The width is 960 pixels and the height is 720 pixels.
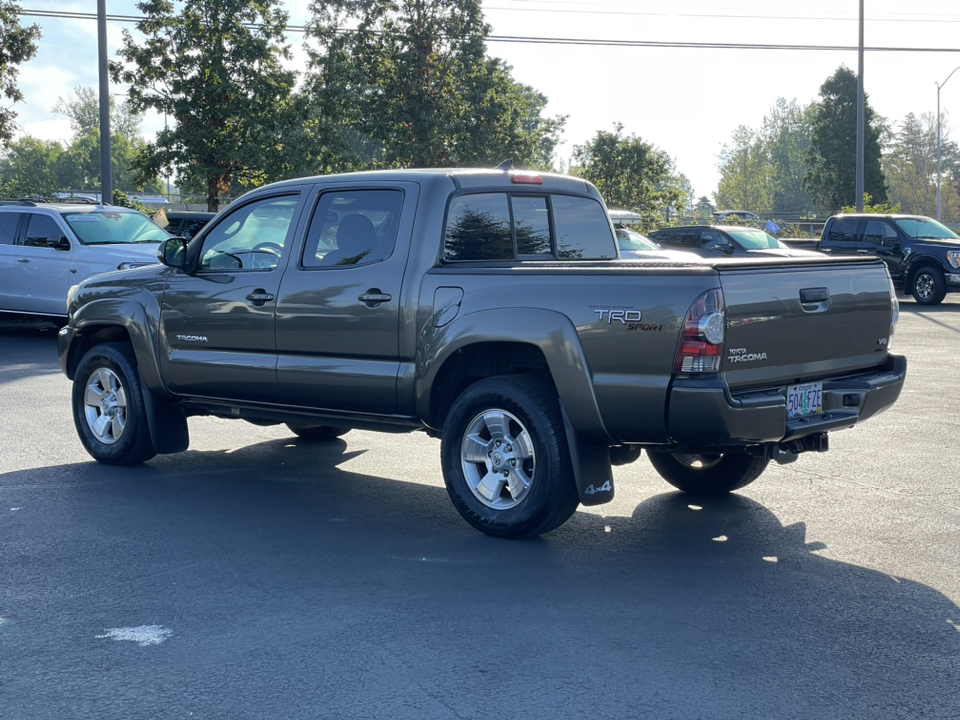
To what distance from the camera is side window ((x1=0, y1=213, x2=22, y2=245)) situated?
58.3ft

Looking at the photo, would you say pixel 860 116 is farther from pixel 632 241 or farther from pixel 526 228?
pixel 526 228

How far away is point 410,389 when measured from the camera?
6488 millimetres

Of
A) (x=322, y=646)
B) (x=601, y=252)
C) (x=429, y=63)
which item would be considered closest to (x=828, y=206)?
(x=429, y=63)

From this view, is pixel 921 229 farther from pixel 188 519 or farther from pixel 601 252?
pixel 188 519

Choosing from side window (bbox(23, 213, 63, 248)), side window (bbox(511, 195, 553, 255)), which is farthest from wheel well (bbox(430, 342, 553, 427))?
side window (bbox(23, 213, 63, 248))

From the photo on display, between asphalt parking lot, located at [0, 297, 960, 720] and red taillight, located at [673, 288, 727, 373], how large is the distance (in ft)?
3.35

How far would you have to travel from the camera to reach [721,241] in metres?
25.2

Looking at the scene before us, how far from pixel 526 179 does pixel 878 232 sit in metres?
19.4

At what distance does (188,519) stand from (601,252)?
3144mm

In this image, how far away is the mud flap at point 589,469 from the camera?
586 centimetres

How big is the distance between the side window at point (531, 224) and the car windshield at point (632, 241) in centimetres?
1463

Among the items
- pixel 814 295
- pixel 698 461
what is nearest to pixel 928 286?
pixel 698 461

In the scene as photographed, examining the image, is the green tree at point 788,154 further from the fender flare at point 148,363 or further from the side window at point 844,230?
the fender flare at point 148,363

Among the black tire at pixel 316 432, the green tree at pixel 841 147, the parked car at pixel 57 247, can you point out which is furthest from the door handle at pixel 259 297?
the green tree at pixel 841 147
